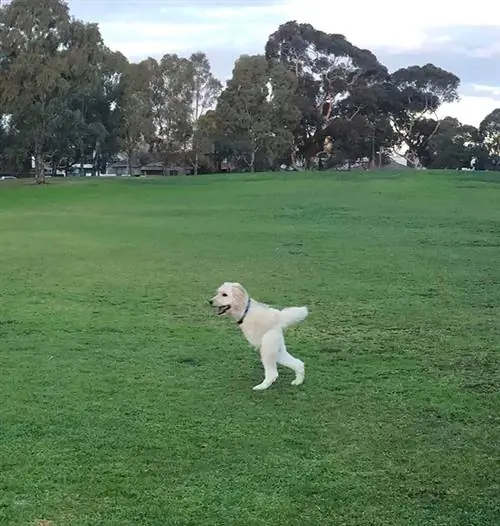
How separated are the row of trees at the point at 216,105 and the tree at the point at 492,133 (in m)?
0.09

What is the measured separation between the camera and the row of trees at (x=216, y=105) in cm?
3719

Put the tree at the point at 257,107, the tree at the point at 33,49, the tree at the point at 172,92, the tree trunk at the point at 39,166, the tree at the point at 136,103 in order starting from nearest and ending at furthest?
the tree at the point at 33,49
the tree trunk at the point at 39,166
the tree at the point at 257,107
the tree at the point at 136,103
the tree at the point at 172,92

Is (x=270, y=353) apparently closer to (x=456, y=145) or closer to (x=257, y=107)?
(x=257, y=107)

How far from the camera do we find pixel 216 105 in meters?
50.1

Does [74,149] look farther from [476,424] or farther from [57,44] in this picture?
[476,424]

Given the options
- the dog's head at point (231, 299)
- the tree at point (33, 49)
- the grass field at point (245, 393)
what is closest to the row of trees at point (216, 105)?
the tree at point (33, 49)

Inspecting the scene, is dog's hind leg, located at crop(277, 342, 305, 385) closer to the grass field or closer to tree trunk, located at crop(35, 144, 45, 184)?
the grass field

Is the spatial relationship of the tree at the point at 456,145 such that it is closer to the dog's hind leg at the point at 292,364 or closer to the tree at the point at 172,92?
the tree at the point at 172,92

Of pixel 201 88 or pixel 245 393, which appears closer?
pixel 245 393

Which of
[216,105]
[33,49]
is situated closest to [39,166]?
[33,49]

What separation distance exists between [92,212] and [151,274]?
13275 millimetres

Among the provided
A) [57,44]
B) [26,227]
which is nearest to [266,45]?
[57,44]

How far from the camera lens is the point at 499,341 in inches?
261

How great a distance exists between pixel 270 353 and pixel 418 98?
58834mm
